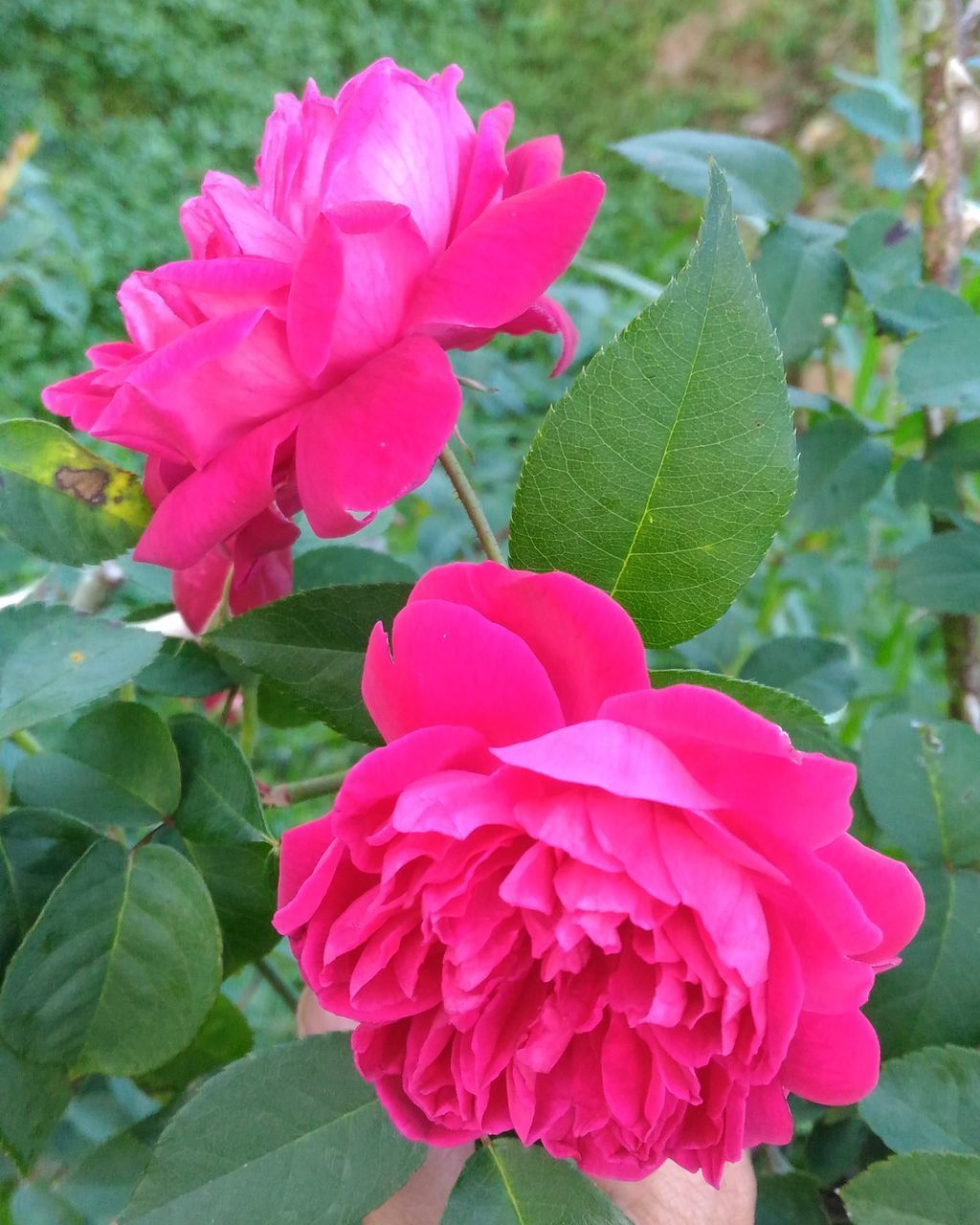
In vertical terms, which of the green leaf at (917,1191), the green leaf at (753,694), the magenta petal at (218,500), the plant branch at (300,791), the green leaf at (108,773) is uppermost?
the magenta petal at (218,500)

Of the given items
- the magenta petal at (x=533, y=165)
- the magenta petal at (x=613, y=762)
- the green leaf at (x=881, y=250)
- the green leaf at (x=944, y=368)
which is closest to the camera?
the magenta petal at (x=613, y=762)

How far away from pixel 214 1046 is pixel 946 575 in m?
0.47

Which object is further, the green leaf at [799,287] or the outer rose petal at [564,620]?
the green leaf at [799,287]

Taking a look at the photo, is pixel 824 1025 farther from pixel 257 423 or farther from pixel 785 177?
pixel 785 177

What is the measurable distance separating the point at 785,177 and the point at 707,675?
40 centimetres

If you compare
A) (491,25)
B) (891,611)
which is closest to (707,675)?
(891,611)

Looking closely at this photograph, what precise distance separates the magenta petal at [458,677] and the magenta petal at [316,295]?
0.27 ft

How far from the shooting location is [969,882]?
1.46 ft

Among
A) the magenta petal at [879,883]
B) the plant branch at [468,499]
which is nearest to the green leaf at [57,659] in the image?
the plant branch at [468,499]

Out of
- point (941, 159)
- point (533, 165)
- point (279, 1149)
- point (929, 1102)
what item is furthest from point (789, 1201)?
point (941, 159)

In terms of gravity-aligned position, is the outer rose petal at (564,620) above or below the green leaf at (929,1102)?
above

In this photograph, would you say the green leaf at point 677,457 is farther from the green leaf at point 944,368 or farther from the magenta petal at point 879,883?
the green leaf at point 944,368

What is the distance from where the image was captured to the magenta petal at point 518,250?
29cm

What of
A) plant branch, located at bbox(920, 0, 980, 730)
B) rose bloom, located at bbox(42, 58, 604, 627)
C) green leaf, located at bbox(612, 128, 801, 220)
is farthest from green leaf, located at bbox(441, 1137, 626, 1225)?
green leaf, located at bbox(612, 128, 801, 220)
